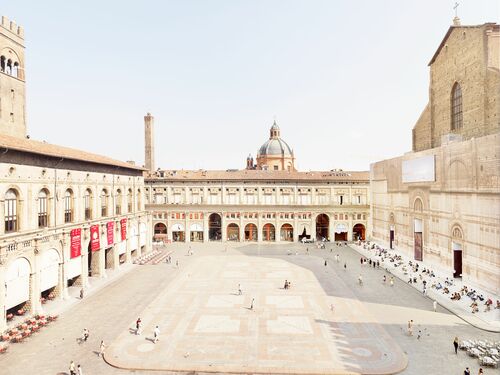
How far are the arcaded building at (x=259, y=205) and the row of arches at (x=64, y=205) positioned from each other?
15.5 meters

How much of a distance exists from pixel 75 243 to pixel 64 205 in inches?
169

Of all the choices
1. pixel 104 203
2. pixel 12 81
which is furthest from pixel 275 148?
pixel 12 81

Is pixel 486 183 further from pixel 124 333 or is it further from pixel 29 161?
pixel 29 161

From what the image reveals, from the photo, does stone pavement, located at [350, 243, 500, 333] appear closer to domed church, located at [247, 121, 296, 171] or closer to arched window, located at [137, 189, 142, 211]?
arched window, located at [137, 189, 142, 211]

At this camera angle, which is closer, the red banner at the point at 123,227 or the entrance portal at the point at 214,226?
the red banner at the point at 123,227

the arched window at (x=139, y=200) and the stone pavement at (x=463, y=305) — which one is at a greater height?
the arched window at (x=139, y=200)

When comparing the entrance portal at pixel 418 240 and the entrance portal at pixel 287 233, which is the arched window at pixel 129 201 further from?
the entrance portal at pixel 418 240

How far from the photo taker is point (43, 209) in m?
36.5

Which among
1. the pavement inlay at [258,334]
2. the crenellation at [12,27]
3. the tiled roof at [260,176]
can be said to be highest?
the crenellation at [12,27]

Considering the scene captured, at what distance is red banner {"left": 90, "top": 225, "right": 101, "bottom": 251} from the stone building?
121mm

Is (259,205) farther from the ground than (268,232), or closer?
farther from the ground

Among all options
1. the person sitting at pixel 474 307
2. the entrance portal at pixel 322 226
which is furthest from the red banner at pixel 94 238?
the entrance portal at pixel 322 226

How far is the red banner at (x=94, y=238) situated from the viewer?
4453cm

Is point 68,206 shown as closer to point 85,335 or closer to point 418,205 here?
point 85,335
